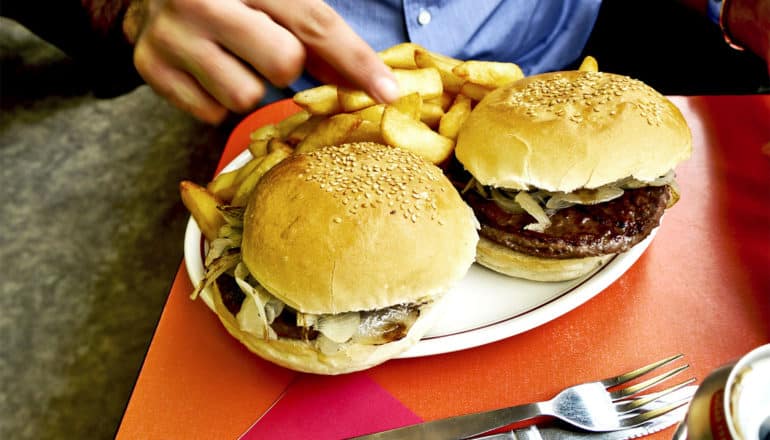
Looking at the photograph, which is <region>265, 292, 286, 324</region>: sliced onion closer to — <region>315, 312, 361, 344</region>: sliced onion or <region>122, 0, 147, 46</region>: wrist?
<region>315, 312, 361, 344</region>: sliced onion

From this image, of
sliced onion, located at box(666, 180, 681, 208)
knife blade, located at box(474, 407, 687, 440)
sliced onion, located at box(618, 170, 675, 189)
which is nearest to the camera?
knife blade, located at box(474, 407, 687, 440)

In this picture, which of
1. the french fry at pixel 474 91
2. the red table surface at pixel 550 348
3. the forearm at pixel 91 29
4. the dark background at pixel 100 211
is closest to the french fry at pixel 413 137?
the french fry at pixel 474 91

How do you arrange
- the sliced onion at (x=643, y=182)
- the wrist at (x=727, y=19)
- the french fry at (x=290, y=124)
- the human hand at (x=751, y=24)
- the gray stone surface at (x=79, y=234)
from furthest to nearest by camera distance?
the gray stone surface at (x=79, y=234) < the wrist at (x=727, y=19) < the human hand at (x=751, y=24) < the french fry at (x=290, y=124) < the sliced onion at (x=643, y=182)

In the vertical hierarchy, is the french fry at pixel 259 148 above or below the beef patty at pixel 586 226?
below

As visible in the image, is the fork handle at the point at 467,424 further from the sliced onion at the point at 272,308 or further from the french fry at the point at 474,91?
the french fry at the point at 474,91

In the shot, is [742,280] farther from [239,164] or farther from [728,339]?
[239,164]

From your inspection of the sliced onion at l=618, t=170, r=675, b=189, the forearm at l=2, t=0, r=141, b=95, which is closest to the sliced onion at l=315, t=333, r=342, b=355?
the sliced onion at l=618, t=170, r=675, b=189
